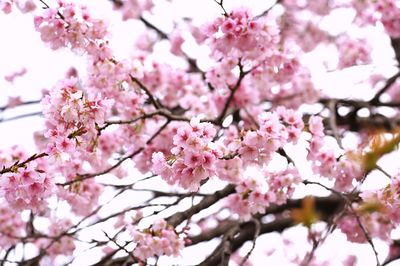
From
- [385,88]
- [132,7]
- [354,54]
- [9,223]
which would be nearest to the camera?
[9,223]

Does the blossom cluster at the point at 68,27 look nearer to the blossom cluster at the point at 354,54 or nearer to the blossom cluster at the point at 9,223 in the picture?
the blossom cluster at the point at 9,223

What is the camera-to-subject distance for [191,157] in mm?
2453

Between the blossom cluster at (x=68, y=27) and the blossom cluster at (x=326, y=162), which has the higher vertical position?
the blossom cluster at (x=68, y=27)

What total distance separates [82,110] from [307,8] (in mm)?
6014

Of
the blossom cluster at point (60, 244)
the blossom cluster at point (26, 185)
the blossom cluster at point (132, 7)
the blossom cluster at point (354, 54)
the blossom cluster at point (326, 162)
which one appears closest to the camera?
the blossom cluster at point (26, 185)

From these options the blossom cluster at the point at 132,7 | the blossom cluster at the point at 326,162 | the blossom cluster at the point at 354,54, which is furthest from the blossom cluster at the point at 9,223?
the blossom cluster at the point at 354,54

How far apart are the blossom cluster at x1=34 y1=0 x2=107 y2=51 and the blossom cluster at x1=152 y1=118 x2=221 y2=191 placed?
3.55 ft

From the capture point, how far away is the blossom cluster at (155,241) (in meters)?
3.21

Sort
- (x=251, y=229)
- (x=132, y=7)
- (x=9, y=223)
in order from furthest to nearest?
(x=132, y=7)
(x=251, y=229)
(x=9, y=223)

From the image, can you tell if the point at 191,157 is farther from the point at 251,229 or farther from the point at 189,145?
the point at 251,229

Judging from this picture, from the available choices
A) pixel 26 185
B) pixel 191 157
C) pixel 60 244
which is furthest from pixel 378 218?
pixel 60 244

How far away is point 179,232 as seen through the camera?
11.1 feet

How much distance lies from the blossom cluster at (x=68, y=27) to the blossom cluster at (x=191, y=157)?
3.55 ft

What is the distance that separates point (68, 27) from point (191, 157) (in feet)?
4.32
